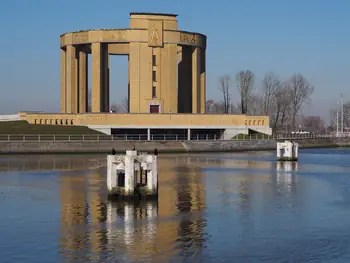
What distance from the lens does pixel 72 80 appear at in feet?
318

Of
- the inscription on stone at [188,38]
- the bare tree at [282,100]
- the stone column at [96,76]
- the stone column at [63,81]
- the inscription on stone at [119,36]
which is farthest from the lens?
the bare tree at [282,100]

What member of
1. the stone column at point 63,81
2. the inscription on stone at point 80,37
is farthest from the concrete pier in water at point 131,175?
the stone column at point 63,81

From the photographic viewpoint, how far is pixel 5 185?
37.1m

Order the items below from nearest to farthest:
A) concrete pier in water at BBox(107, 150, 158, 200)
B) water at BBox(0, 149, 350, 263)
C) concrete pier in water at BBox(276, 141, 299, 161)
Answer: water at BBox(0, 149, 350, 263) → concrete pier in water at BBox(107, 150, 158, 200) → concrete pier in water at BBox(276, 141, 299, 161)

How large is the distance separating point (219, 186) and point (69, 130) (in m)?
48.5

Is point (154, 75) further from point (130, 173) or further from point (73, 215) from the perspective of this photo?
point (73, 215)

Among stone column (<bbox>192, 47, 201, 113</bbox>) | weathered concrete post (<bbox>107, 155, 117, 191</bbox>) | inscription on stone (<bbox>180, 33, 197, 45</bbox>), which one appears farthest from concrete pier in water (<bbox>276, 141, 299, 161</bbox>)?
stone column (<bbox>192, 47, 201, 113</bbox>)

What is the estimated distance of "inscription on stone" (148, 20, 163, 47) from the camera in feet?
302

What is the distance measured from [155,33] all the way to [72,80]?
14800 millimetres

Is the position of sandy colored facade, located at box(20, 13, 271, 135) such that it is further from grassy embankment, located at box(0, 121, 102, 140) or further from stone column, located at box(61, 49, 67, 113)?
grassy embankment, located at box(0, 121, 102, 140)

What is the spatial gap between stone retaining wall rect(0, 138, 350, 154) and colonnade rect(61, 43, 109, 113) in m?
18.6

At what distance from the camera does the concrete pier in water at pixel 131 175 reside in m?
27.1

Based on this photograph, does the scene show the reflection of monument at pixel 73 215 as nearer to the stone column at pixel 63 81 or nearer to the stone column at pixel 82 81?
the stone column at pixel 82 81

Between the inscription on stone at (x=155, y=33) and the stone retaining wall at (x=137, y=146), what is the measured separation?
18.4 meters
